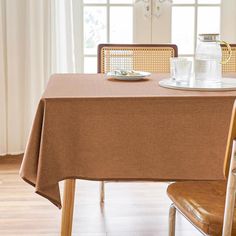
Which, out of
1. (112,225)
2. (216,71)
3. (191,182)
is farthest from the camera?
(112,225)

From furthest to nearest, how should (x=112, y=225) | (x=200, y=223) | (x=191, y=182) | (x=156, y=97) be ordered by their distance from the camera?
(x=112, y=225), (x=191, y=182), (x=156, y=97), (x=200, y=223)

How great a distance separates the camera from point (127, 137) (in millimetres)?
1600

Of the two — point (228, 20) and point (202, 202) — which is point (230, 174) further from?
point (228, 20)

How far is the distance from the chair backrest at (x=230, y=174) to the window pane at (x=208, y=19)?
250 centimetres

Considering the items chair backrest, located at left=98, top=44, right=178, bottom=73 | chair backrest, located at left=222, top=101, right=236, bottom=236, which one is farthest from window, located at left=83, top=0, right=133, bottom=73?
chair backrest, located at left=222, top=101, right=236, bottom=236

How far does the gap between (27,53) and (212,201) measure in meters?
2.23

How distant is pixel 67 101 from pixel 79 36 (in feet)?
7.07

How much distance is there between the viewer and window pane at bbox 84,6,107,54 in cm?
365

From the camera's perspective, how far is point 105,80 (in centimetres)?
208

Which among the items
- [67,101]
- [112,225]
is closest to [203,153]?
[67,101]

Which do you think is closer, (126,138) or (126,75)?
(126,138)

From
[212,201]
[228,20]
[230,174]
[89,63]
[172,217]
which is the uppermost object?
[228,20]

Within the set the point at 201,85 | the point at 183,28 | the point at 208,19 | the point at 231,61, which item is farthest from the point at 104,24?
the point at 201,85

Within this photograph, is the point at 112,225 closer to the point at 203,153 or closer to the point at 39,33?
the point at 203,153
